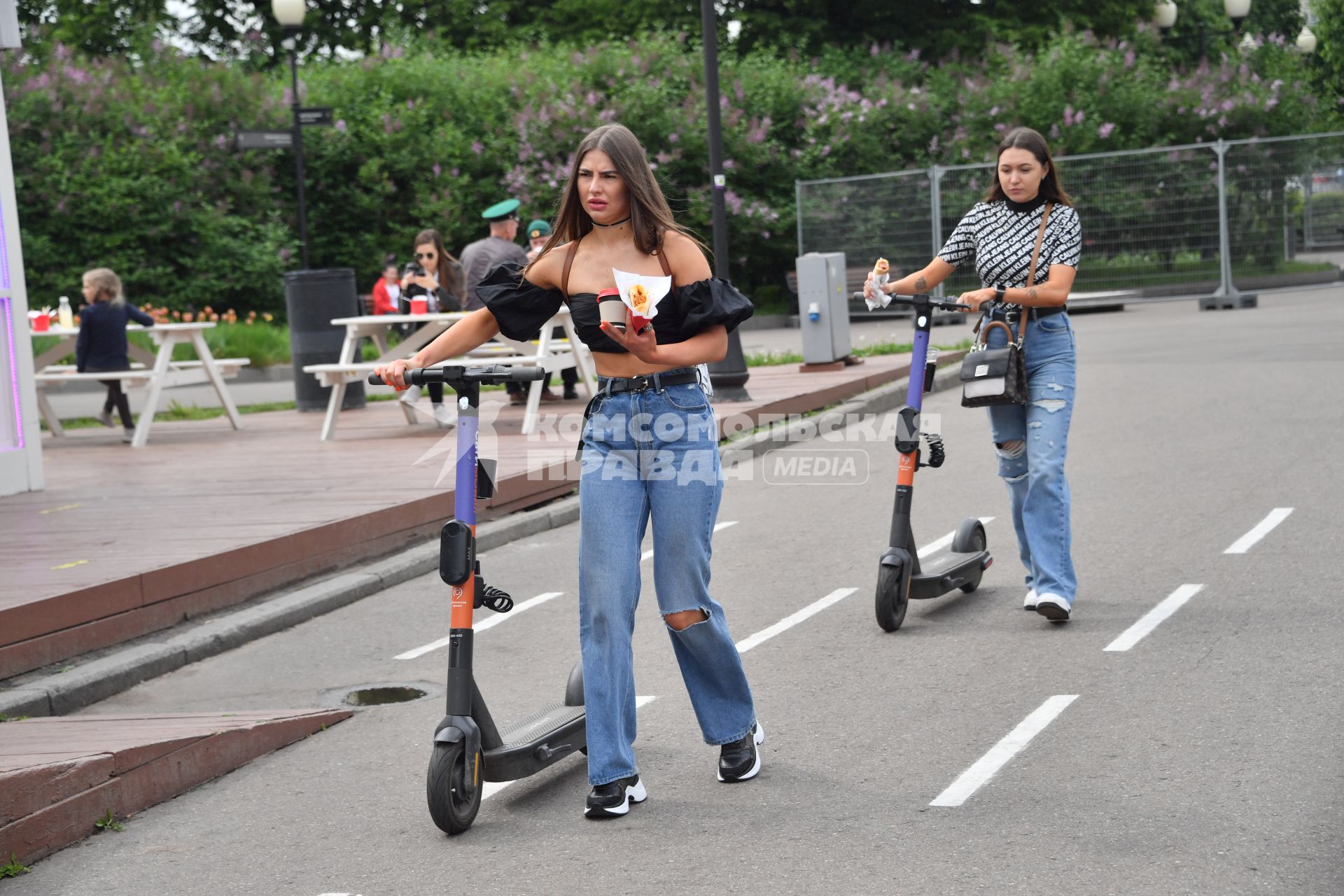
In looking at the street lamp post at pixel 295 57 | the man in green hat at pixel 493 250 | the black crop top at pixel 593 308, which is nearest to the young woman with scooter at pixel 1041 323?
the black crop top at pixel 593 308

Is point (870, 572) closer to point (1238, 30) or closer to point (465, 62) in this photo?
point (465, 62)

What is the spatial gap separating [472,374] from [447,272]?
412 inches

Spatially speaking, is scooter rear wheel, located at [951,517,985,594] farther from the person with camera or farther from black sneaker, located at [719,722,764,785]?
the person with camera

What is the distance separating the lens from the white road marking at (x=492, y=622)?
6.81 m

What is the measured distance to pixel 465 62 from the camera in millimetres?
29719

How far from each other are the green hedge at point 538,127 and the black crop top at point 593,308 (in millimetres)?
21746

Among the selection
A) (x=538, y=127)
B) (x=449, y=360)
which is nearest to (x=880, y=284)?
(x=449, y=360)

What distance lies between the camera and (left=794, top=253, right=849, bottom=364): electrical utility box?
1588 centimetres

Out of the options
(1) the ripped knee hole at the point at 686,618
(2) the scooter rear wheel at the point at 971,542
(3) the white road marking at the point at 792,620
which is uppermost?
(1) the ripped knee hole at the point at 686,618

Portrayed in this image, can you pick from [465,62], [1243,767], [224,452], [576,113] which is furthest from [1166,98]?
[1243,767]

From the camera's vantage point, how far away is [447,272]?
48.2 ft

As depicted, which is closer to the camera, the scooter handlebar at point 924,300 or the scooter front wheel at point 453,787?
the scooter front wheel at point 453,787

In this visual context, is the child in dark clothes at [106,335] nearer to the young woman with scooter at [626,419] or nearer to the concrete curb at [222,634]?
the concrete curb at [222,634]

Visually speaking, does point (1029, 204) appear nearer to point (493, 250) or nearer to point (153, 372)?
point (493, 250)
